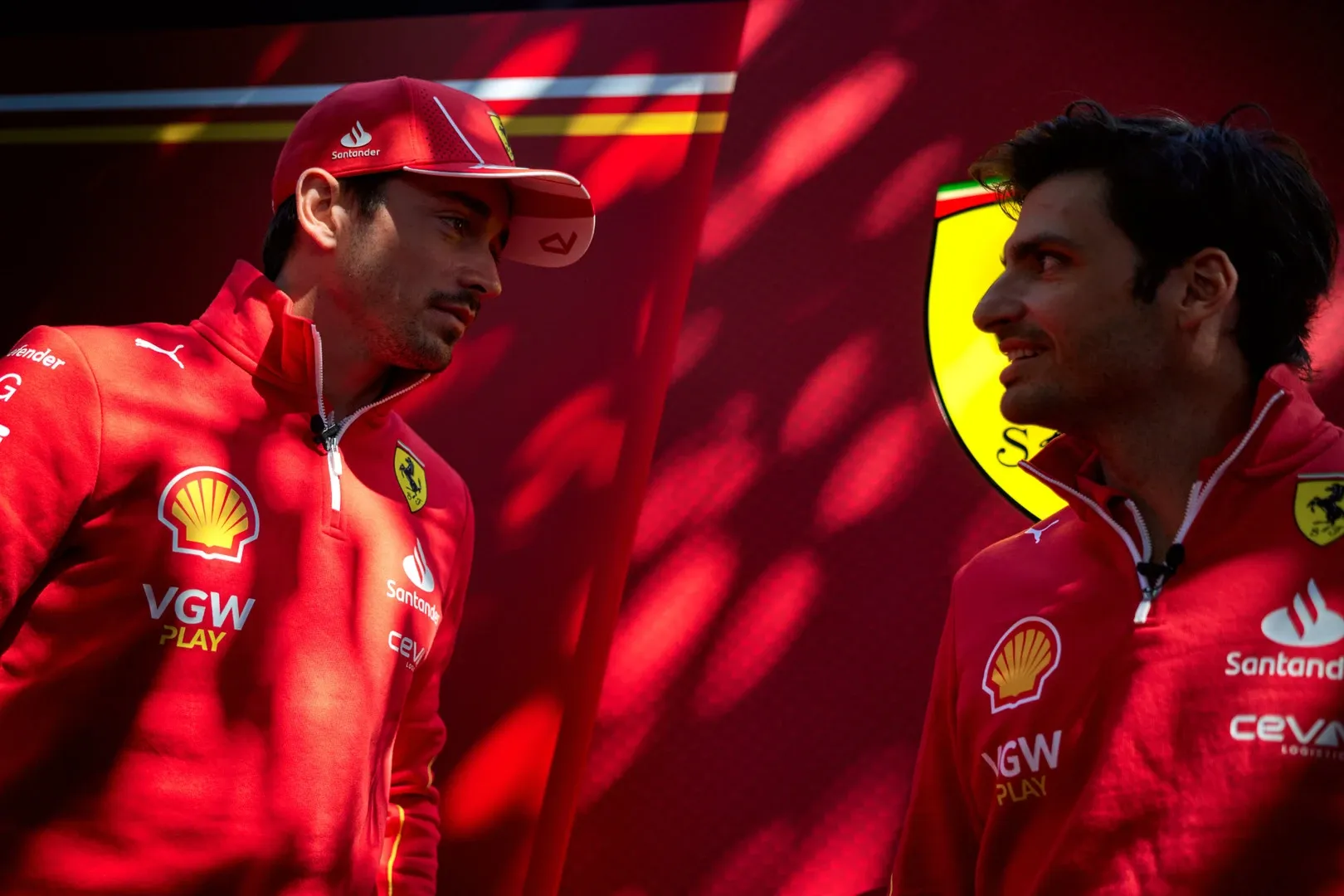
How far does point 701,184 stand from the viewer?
112 inches

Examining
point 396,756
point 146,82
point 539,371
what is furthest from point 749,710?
point 146,82

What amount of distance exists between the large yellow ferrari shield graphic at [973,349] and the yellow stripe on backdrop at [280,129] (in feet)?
2.03

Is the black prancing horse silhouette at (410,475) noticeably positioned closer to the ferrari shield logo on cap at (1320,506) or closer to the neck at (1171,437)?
the neck at (1171,437)

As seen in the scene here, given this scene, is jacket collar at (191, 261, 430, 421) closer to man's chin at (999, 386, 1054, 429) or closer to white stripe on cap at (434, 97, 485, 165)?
white stripe on cap at (434, 97, 485, 165)

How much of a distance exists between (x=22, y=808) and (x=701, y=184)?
1886mm

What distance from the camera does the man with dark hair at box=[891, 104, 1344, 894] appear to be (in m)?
1.33

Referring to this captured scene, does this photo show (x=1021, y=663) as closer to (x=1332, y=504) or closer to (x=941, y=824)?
(x=941, y=824)

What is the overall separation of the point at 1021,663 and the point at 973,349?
1.03 meters

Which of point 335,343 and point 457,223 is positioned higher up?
point 457,223

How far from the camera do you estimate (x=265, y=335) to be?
1.88 meters

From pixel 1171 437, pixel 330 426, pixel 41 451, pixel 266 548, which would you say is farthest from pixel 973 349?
pixel 41 451

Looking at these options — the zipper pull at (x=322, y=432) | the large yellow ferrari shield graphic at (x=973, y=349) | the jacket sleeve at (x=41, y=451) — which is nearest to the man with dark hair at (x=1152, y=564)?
the large yellow ferrari shield graphic at (x=973, y=349)

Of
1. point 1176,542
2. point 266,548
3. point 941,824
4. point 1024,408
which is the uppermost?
point 1024,408

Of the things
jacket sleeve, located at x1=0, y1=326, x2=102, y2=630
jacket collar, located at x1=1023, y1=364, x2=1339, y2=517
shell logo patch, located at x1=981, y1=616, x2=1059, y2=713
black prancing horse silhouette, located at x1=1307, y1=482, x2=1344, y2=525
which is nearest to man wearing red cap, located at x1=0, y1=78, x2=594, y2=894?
jacket sleeve, located at x1=0, y1=326, x2=102, y2=630
